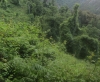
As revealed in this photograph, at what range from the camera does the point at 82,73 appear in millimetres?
7793

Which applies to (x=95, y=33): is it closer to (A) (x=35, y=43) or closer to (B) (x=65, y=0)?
(A) (x=35, y=43)

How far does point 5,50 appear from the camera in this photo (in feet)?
22.4

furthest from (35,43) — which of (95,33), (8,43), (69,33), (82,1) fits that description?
(82,1)

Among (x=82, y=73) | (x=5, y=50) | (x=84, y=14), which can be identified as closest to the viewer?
(x=5, y=50)

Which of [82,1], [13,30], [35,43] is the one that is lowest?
[82,1]

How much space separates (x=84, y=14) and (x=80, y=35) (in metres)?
19.8

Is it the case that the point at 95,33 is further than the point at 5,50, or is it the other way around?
the point at 95,33

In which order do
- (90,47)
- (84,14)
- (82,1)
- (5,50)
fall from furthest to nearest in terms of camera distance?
(82,1)
(84,14)
(90,47)
(5,50)

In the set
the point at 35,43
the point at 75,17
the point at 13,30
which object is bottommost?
the point at 75,17

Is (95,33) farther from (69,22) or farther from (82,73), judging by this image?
(82,73)

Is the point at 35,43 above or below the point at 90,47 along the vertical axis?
above

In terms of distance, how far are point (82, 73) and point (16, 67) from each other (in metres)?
2.75

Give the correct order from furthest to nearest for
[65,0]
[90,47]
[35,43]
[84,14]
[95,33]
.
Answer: [65,0]
[84,14]
[95,33]
[90,47]
[35,43]

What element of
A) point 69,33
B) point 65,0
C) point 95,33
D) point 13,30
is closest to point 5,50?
point 13,30
